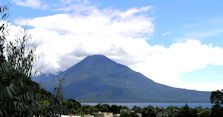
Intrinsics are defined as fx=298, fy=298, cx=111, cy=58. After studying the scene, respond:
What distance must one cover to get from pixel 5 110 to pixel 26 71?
2179mm

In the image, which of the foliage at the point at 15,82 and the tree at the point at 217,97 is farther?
the tree at the point at 217,97

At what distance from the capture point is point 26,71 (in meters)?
12.2

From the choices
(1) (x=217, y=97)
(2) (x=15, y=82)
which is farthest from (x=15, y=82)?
(1) (x=217, y=97)

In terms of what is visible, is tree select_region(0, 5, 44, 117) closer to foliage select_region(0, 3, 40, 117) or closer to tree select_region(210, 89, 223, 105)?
foliage select_region(0, 3, 40, 117)

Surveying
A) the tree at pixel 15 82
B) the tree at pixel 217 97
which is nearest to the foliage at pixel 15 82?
the tree at pixel 15 82

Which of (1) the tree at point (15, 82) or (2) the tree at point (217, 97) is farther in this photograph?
(2) the tree at point (217, 97)

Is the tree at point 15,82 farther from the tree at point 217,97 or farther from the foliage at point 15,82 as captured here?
the tree at point 217,97

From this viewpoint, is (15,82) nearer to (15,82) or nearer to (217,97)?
(15,82)

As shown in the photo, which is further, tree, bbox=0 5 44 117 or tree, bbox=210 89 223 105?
tree, bbox=210 89 223 105

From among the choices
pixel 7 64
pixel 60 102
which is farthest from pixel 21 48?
pixel 60 102

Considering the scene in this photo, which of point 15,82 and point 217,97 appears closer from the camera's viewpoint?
point 15,82

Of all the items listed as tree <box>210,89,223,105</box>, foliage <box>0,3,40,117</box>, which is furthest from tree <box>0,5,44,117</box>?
tree <box>210,89,223,105</box>

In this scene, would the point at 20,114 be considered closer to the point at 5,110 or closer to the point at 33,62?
the point at 5,110

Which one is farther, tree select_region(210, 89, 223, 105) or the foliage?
tree select_region(210, 89, 223, 105)
